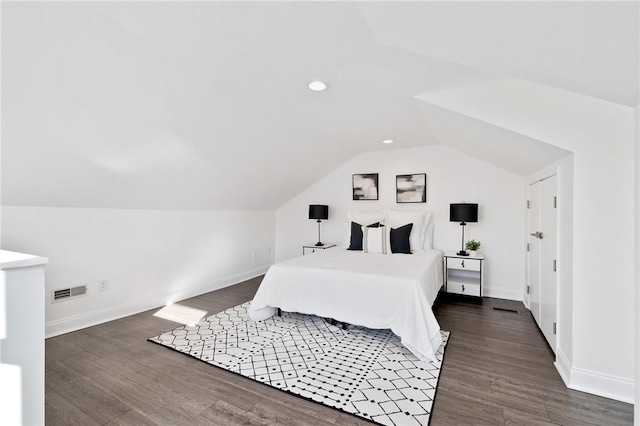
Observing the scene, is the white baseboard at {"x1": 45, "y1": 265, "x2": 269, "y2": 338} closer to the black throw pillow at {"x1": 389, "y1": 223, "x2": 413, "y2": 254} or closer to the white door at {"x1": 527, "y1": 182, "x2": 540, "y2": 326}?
the black throw pillow at {"x1": 389, "y1": 223, "x2": 413, "y2": 254}

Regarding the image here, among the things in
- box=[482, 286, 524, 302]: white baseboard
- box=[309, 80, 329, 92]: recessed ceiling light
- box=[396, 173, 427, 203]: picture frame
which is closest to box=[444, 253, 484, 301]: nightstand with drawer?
box=[482, 286, 524, 302]: white baseboard

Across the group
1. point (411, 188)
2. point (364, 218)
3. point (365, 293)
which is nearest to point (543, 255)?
point (365, 293)

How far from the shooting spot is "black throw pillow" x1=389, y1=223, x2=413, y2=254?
398 cm

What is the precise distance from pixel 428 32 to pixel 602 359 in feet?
7.54

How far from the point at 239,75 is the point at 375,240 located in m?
2.73

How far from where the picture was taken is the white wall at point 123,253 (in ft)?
8.93

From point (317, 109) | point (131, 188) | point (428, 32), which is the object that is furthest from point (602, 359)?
point (131, 188)

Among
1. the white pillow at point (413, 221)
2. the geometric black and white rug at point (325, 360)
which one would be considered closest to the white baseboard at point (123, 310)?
the geometric black and white rug at point (325, 360)

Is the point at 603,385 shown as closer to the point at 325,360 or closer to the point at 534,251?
the point at 534,251

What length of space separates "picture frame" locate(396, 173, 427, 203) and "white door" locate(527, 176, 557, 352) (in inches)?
54.1

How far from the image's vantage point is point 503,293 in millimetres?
3967

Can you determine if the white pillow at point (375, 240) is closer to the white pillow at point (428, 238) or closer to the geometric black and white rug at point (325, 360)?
the white pillow at point (428, 238)

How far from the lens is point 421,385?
2.00 meters

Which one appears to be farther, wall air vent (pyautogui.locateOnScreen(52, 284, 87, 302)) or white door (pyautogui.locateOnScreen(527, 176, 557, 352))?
wall air vent (pyautogui.locateOnScreen(52, 284, 87, 302))
